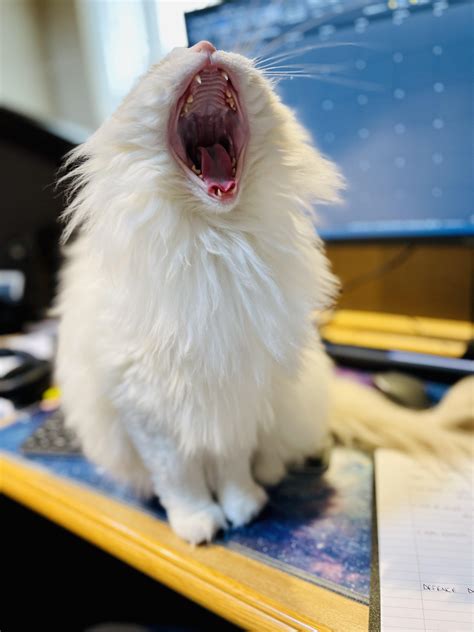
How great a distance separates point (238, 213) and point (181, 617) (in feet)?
2.04

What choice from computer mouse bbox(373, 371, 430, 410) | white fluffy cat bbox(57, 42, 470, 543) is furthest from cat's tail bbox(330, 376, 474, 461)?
white fluffy cat bbox(57, 42, 470, 543)

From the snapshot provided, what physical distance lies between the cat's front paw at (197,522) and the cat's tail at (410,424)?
0.71ft

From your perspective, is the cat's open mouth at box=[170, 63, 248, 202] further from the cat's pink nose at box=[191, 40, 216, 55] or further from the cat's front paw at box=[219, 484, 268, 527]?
the cat's front paw at box=[219, 484, 268, 527]

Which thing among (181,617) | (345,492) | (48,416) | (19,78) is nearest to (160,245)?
(345,492)

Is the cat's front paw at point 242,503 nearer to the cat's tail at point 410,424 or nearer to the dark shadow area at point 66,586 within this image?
the cat's tail at point 410,424

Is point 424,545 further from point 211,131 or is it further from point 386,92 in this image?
point 386,92

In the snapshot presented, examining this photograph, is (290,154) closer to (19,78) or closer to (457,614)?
(457,614)

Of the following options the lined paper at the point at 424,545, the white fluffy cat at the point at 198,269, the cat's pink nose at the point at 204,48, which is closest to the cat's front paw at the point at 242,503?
the white fluffy cat at the point at 198,269

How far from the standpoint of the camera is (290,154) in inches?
17.0

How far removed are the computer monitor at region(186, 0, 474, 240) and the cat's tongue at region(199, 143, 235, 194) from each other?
257 millimetres

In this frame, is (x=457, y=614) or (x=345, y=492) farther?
(x=345, y=492)

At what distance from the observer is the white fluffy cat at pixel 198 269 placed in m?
0.39

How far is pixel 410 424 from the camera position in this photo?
0.59m

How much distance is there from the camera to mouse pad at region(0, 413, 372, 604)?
1.33 feet
